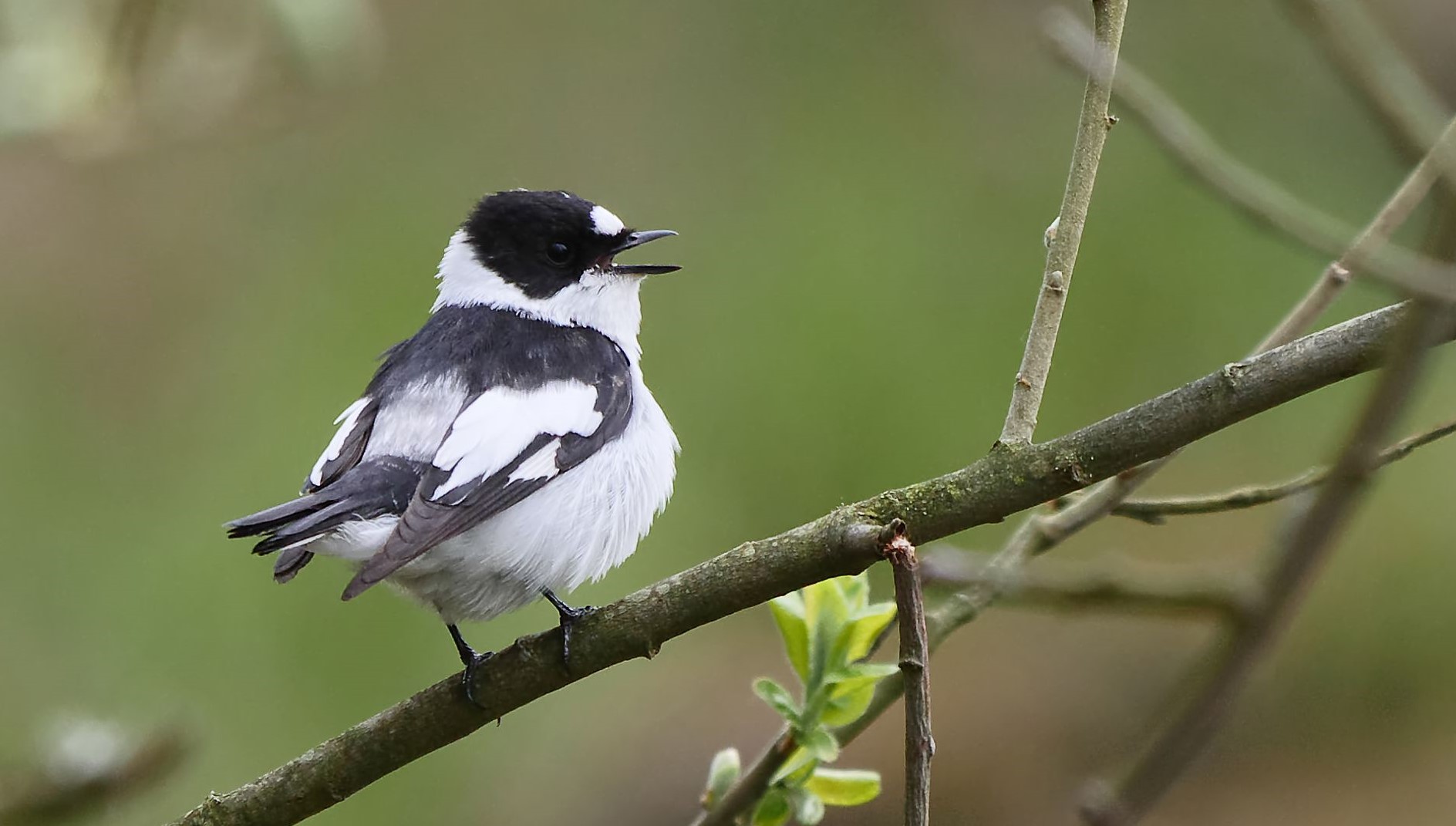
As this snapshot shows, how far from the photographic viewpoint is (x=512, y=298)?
356 centimetres

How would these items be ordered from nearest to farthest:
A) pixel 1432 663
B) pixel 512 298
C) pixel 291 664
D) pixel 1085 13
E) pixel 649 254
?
pixel 512 298 < pixel 1432 663 < pixel 291 664 < pixel 649 254 < pixel 1085 13

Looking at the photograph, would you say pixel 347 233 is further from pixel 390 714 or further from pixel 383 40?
pixel 390 714

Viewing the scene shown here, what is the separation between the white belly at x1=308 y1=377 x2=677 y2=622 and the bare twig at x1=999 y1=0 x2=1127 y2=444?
3.27ft

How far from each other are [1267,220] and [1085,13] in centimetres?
519

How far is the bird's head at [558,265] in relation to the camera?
139 inches

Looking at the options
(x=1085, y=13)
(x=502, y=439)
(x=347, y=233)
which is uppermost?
(x=347, y=233)

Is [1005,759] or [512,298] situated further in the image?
[1005,759]

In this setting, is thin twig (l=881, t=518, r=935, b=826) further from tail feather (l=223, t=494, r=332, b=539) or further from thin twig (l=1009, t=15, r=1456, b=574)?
tail feather (l=223, t=494, r=332, b=539)

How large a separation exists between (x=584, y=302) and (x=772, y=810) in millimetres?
1735

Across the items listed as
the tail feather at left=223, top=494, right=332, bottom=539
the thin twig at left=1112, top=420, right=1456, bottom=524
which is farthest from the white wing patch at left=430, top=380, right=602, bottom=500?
the thin twig at left=1112, top=420, right=1456, bottom=524

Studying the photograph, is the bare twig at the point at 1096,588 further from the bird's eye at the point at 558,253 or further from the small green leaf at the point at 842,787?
the bird's eye at the point at 558,253

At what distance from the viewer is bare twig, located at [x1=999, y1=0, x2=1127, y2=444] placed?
221 cm

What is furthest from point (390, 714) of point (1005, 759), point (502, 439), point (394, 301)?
point (394, 301)

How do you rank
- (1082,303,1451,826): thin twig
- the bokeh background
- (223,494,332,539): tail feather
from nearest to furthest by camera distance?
(1082,303,1451,826): thin twig → (223,494,332,539): tail feather → the bokeh background
